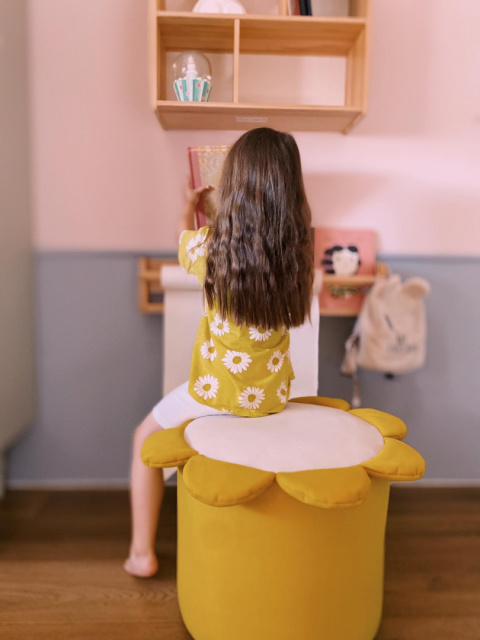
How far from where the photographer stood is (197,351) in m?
1.31

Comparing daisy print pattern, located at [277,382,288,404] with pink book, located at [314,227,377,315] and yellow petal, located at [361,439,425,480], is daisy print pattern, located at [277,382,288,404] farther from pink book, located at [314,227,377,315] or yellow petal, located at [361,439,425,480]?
pink book, located at [314,227,377,315]

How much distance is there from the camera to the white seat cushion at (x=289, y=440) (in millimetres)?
1040

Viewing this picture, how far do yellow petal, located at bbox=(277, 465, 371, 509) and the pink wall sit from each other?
1037 mm

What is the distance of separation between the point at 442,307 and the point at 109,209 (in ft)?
3.97

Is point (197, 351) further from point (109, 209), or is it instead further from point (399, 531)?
point (399, 531)

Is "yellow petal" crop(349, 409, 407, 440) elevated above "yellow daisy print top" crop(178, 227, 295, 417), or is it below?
below

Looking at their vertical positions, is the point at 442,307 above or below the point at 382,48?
below

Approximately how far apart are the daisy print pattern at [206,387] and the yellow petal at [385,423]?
1.14 feet

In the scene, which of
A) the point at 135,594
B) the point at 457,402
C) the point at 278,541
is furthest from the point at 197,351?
the point at 457,402

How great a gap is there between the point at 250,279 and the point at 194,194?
48cm

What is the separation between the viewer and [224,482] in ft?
3.19

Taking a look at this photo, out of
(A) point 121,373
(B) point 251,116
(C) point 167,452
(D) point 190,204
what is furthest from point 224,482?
(B) point 251,116

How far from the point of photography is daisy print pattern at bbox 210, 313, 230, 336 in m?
1.26

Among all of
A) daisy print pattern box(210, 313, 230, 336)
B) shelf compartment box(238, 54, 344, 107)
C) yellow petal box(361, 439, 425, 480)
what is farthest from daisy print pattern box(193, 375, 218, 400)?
shelf compartment box(238, 54, 344, 107)
